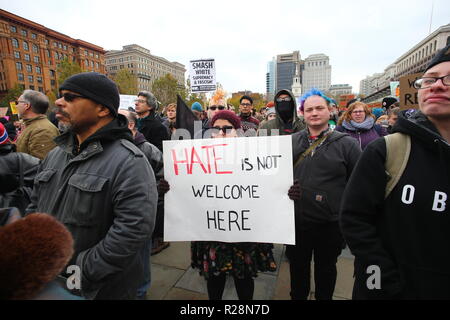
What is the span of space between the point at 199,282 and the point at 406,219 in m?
2.47

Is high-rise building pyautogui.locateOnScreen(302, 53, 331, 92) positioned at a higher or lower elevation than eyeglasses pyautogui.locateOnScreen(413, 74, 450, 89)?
higher

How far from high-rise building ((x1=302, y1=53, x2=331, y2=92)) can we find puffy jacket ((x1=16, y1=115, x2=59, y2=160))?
424 ft

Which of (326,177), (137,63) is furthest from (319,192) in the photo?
(137,63)

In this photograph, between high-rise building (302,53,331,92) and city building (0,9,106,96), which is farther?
high-rise building (302,53,331,92)

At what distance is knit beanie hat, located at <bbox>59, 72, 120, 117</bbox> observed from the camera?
59.1 inches

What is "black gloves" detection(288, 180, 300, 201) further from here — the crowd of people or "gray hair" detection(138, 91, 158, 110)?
"gray hair" detection(138, 91, 158, 110)

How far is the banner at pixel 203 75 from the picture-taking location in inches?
280

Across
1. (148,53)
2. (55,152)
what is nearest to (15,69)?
(148,53)

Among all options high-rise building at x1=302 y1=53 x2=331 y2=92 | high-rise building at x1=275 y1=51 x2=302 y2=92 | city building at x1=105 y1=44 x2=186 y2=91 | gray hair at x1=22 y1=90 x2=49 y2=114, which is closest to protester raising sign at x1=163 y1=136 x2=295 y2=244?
gray hair at x1=22 y1=90 x2=49 y2=114

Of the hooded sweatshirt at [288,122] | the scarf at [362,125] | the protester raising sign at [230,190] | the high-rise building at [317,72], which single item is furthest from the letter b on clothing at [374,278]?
the high-rise building at [317,72]

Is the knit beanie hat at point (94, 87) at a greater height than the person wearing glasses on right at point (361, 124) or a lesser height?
greater

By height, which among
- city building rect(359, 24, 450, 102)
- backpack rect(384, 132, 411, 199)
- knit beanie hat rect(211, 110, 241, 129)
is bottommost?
backpack rect(384, 132, 411, 199)

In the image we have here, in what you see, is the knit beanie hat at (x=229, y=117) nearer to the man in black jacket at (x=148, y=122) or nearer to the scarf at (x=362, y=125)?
the man in black jacket at (x=148, y=122)

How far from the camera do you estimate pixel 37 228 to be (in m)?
0.73
